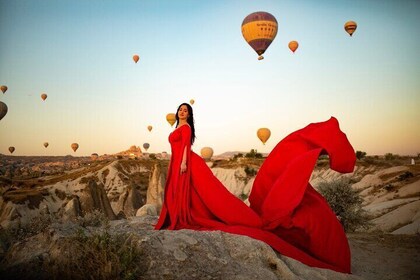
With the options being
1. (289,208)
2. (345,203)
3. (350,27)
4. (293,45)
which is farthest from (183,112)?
(350,27)

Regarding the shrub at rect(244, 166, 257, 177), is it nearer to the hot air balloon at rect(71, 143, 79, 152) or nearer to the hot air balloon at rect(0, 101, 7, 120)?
the hot air balloon at rect(0, 101, 7, 120)

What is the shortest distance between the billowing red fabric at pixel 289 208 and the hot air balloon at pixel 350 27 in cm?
4744

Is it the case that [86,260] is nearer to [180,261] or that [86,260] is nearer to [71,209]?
[180,261]

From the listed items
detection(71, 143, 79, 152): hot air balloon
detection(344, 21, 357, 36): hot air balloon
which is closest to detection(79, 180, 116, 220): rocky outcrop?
detection(344, 21, 357, 36): hot air balloon

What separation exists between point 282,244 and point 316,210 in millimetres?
962

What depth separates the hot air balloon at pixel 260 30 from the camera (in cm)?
3866

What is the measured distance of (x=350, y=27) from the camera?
50.7 metres

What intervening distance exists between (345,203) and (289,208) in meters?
10.1

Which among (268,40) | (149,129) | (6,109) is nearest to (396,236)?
(268,40)

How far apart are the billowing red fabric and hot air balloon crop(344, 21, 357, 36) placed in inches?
1868

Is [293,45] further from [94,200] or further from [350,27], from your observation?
[94,200]

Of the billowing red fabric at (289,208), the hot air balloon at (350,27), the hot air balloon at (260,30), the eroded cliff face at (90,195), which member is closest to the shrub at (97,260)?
the billowing red fabric at (289,208)

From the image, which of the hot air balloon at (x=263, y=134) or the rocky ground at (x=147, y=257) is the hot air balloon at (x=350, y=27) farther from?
the rocky ground at (x=147, y=257)

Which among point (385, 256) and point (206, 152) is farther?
point (206, 152)
